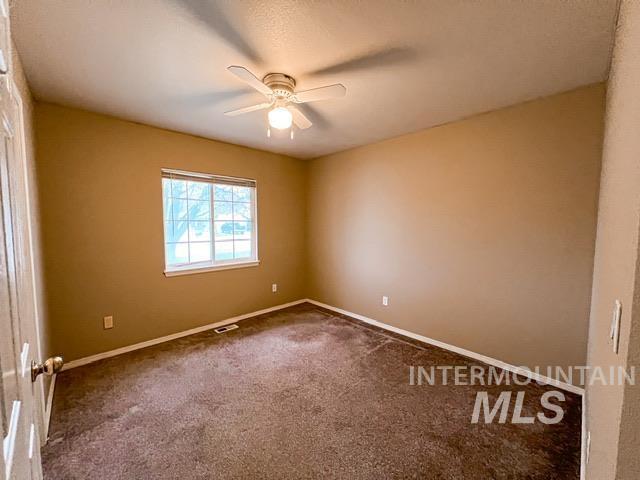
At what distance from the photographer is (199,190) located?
3.38 m

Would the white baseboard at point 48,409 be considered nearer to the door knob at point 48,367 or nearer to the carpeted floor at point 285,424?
the carpeted floor at point 285,424

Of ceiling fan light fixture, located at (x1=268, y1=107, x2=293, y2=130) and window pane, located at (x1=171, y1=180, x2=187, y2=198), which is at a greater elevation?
ceiling fan light fixture, located at (x1=268, y1=107, x2=293, y2=130)

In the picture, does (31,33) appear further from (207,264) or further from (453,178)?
(453,178)

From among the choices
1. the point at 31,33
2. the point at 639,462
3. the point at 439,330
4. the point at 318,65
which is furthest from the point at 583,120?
the point at 31,33

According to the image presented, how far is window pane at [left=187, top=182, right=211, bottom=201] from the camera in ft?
10.8

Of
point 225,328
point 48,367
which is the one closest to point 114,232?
point 225,328

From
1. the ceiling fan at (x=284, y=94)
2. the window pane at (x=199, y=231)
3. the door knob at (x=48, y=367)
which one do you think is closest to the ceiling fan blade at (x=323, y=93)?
the ceiling fan at (x=284, y=94)

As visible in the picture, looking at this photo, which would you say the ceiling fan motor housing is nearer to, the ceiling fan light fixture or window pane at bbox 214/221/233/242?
the ceiling fan light fixture

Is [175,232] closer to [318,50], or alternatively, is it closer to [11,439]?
[318,50]

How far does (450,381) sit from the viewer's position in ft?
7.59

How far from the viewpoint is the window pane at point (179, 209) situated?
319cm

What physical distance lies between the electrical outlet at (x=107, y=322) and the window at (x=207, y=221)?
2.18 ft

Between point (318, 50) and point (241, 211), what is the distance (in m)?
2.53

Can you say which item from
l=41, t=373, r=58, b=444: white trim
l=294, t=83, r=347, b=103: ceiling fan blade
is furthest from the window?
l=294, t=83, r=347, b=103: ceiling fan blade
